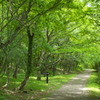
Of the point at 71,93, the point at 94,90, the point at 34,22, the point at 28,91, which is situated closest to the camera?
the point at 34,22

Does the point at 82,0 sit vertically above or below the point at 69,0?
above

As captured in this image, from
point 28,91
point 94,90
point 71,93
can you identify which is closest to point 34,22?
point 28,91

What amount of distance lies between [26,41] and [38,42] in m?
1.33

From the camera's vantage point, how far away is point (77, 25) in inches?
566

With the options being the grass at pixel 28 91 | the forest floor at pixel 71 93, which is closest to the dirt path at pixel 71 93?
the forest floor at pixel 71 93

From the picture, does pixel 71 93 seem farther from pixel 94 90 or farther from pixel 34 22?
pixel 34 22

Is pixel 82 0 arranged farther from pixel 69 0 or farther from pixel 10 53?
pixel 10 53

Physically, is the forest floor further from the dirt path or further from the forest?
the forest

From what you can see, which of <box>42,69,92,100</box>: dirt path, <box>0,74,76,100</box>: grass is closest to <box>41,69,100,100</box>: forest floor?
<box>42,69,92,100</box>: dirt path

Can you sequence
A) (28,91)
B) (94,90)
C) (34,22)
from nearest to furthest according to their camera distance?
1. (34,22)
2. (28,91)
3. (94,90)

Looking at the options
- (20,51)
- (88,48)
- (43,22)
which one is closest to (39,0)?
(43,22)

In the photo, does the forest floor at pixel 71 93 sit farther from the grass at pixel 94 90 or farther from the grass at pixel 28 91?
the grass at pixel 28 91

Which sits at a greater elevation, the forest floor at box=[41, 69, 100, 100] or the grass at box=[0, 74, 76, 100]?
the grass at box=[0, 74, 76, 100]

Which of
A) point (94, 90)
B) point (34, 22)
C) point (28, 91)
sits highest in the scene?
point (34, 22)
